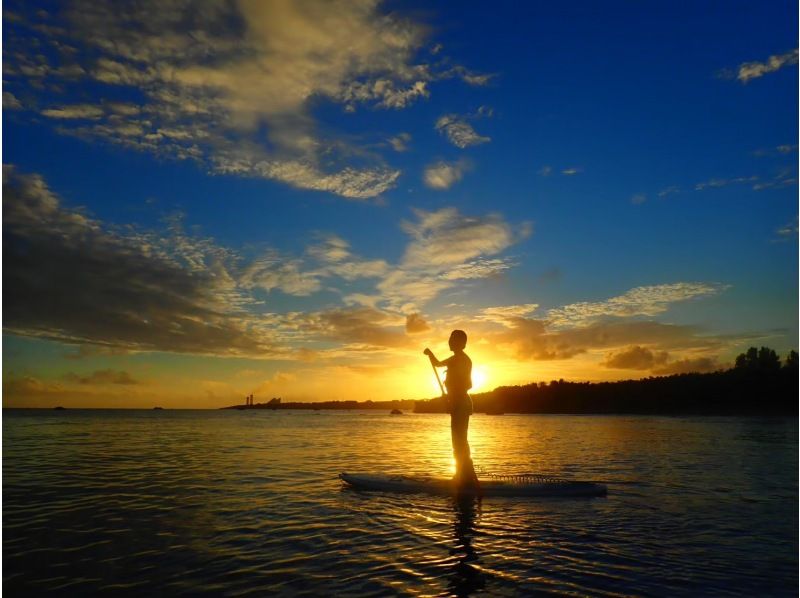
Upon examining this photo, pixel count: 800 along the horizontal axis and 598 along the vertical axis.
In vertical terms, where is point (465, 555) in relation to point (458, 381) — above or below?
below

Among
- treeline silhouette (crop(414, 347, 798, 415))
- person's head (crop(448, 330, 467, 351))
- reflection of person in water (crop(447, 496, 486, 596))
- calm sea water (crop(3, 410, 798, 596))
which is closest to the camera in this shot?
reflection of person in water (crop(447, 496, 486, 596))

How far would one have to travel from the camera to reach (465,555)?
11.3m

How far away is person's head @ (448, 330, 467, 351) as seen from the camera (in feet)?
56.3

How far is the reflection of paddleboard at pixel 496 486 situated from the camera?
60.8 ft

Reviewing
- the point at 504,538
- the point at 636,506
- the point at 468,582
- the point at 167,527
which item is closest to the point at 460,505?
the point at 504,538

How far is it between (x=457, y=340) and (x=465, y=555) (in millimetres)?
7186

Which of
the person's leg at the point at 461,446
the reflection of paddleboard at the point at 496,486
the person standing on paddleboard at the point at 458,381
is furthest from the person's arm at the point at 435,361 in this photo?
the reflection of paddleboard at the point at 496,486

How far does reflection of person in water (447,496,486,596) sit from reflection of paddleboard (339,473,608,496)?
6.21 ft

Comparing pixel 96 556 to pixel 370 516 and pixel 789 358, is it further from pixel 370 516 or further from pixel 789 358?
pixel 789 358

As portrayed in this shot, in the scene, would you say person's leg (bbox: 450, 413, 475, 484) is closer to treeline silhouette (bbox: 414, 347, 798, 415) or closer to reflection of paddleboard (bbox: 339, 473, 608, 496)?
reflection of paddleboard (bbox: 339, 473, 608, 496)

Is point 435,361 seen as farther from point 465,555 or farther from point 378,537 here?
point 465,555

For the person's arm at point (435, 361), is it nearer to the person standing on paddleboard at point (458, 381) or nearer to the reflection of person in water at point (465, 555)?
the person standing on paddleboard at point (458, 381)

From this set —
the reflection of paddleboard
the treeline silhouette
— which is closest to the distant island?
the treeline silhouette

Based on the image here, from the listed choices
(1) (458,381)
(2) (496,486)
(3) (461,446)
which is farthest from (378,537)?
(2) (496,486)
